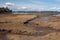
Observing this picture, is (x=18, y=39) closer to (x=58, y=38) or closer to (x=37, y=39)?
(x=37, y=39)

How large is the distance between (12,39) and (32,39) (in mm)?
1458

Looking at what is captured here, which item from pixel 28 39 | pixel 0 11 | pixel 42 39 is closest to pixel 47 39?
pixel 42 39

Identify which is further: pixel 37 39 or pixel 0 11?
pixel 0 11

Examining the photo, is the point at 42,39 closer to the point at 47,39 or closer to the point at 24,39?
the point at 47,39

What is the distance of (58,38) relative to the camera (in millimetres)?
12445

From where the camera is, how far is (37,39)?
12.2m

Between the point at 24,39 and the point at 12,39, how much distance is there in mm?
874

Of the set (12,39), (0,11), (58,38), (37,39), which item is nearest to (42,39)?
(37,39)

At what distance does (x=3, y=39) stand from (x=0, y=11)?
2212 inches

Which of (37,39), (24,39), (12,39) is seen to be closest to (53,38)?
(37,39)

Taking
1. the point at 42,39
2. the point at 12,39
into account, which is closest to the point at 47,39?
the point at 42,39

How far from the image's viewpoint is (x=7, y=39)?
12102 millimetres

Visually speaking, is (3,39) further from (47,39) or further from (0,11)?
(0,11)

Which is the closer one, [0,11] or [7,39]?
[7,39]
